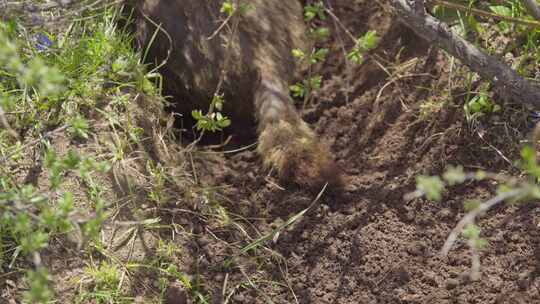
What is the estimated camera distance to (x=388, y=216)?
99.2 inches

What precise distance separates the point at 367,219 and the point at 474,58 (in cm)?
73

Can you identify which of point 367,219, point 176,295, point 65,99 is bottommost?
point 176,295

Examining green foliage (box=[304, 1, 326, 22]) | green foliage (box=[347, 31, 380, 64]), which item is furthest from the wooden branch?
green foliage (box=[304, 1, 326, 22])

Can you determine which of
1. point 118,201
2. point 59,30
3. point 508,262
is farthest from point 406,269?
point 59,30

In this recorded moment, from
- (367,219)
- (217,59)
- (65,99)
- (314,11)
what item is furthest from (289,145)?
(65,99)

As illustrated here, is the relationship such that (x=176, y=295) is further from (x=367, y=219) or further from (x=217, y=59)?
(x=217, y=59)

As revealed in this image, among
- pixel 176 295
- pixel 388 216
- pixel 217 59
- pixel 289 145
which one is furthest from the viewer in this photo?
pixel 217 59

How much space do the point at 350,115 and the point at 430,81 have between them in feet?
1.24

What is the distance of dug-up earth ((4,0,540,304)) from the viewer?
233 cm

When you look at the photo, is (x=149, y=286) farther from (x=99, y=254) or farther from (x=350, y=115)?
(x=350, y=115)

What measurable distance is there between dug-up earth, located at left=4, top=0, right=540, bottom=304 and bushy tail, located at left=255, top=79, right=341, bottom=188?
0.07 metres

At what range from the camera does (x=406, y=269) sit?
237 centimetres

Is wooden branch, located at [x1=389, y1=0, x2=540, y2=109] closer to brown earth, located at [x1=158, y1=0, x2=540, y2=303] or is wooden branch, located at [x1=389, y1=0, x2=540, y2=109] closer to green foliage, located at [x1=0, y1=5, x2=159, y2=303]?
brown earth, located at [x1=158, y1=0, x2=540, y2=303]

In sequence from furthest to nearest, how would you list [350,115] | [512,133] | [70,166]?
[350,115] → [512,133] → [70,166]
